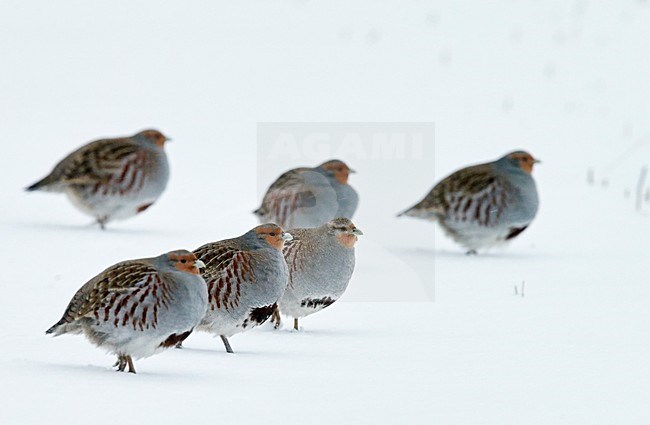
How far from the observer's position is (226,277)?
563 cm

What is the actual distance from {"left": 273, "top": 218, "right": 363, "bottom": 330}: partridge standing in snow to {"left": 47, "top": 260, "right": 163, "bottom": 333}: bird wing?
149 centimetres

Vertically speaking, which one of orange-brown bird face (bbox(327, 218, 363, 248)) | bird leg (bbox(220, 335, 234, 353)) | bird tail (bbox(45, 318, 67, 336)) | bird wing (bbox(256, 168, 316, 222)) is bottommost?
bird leg (bbox(220, 335, 234, 353))

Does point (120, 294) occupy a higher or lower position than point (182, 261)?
lower

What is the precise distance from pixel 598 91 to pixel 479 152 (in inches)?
142

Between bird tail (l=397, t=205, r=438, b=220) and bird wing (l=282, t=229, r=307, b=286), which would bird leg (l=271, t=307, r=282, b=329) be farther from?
bird tail (l=397, t=205, r=438, b=220)

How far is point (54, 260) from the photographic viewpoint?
789 cm

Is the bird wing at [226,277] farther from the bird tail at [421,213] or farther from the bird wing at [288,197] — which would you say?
the bird tail at [421,213]

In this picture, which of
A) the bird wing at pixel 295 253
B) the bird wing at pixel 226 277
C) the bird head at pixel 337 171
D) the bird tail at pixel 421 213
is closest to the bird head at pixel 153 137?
the bird head at pixel 337 171

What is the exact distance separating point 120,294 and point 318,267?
1.69 metres

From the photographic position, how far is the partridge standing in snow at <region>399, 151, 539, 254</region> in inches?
368

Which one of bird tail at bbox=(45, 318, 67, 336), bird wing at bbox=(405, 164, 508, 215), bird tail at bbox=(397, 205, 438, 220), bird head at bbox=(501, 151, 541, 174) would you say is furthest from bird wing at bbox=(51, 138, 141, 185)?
bird tail at bbox=(45, 318, 67, 336)

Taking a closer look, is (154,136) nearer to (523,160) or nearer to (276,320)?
(523,160)

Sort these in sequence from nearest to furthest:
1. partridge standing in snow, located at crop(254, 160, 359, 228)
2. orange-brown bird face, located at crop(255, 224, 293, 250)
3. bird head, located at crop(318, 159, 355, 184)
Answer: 1. orange-brown bird face, located at crop(255, 224, 293, 250)
2. partridge standing in snow, located at crop(254, 160, 359, 228)
3. bird head, located at crop(318, 159, 355, 184)

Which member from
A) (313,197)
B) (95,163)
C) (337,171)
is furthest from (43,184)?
(337,171)
